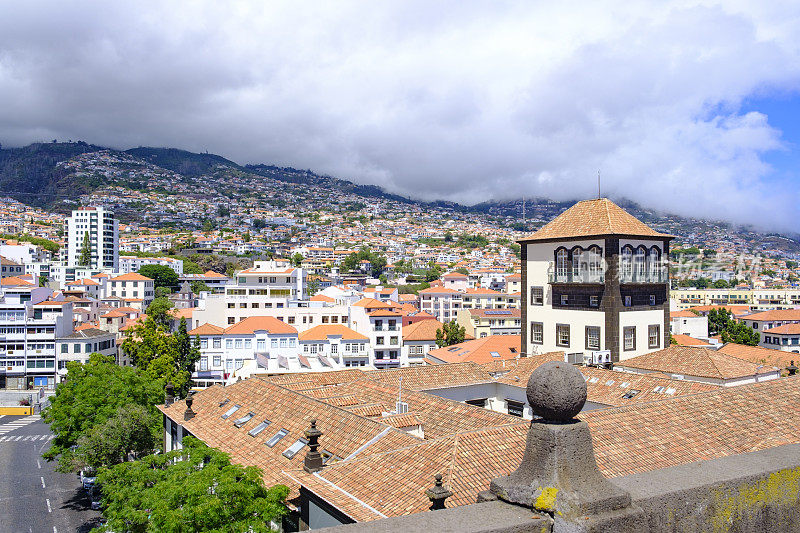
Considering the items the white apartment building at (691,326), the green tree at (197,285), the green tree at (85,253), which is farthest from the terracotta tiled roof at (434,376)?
the green tree at (85,253)

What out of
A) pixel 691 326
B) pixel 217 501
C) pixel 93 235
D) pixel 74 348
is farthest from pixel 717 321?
pixel 93 235

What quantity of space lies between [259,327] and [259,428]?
37.6m

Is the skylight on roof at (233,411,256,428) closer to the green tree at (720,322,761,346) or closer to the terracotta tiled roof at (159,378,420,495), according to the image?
the terracotta tiled roof at (159,378,420,495)

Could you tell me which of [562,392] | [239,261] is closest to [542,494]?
[562,392]

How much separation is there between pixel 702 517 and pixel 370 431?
11157 mm

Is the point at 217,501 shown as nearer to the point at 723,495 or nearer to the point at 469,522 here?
the point at 469,522

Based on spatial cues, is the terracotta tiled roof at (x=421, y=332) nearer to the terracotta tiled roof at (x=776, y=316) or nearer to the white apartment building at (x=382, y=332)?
the white apartment building at (x=382, y=332)

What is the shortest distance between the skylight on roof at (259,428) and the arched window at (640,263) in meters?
18.0

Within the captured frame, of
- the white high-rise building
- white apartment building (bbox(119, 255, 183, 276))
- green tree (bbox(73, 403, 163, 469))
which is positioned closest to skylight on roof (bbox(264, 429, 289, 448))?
green tree (bbox(73, 403, 163, 469))

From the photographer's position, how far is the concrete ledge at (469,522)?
10.2 ft

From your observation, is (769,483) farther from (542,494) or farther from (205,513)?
(205,513)

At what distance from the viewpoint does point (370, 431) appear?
14398 millimetres

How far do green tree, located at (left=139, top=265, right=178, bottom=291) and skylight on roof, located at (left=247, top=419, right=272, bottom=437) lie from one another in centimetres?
10604

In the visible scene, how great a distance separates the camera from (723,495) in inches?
152
